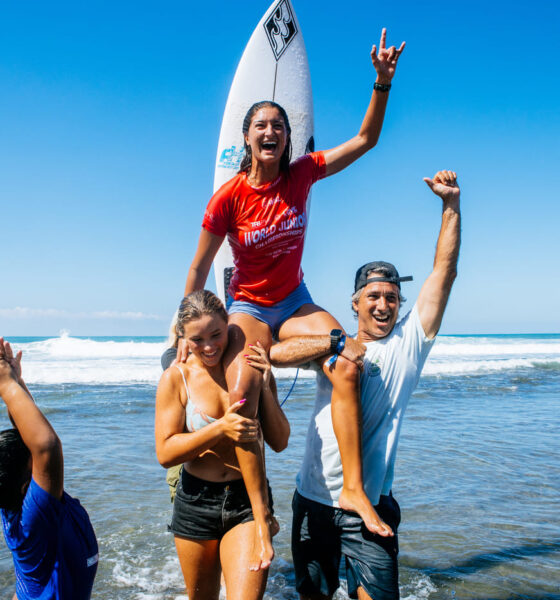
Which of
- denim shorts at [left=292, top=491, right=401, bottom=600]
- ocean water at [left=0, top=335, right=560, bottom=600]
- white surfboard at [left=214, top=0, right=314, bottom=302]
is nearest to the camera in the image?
denim shorts at [left=292, top=491, right=401, bottom=600]

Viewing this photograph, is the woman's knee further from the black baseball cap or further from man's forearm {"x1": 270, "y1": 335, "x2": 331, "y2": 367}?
the black baseball cap

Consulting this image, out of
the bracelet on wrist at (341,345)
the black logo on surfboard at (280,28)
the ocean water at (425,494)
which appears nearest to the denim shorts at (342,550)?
the bracelet on wrist at (341,345)

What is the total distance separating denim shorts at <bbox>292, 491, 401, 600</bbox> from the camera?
2.70 metres

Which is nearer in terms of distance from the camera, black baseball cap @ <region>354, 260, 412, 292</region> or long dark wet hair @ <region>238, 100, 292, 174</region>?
black baseball cap @ <region>354, 260, 412, 292</region>

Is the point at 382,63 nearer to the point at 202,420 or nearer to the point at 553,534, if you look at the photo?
the point at 202,420

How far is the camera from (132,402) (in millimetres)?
11766

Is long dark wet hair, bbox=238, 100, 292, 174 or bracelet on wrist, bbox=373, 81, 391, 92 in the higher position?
bracelet on wrist, bbox=373, 81, 391, 92

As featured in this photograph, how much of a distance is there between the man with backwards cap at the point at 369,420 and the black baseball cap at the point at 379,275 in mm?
13

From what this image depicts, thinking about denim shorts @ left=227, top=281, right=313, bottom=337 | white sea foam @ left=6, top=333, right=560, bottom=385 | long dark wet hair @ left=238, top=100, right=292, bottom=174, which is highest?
long dark wet hair @ left=238, top=100, right=292, bottom=174

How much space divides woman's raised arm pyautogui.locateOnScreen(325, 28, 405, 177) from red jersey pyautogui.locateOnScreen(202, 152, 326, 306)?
11.1 inches

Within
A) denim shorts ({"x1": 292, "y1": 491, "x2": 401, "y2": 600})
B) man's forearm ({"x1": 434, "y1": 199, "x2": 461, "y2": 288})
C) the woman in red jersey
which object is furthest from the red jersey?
denim shorts ({"x1": 292, "y1": 491, "x2": 401, "y2": 600})

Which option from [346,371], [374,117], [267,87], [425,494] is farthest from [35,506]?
[267,87]

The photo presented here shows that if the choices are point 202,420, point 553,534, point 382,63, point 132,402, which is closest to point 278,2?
point 382,63

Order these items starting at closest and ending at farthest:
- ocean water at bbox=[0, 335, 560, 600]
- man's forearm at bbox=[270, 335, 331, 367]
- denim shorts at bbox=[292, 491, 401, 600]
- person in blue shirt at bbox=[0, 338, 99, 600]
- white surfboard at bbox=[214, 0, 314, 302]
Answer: person in blue shirt at bbox=[0, 338, 99, 600] < denim shorts at bbox=[292, 491, 401, 600] < man's forearm at bbox=[270, 335, 331, 367] < ocean water at bbox=[0, 335, 560, 600] < white surfboard at bbox=[214, 0, 314, 302]
